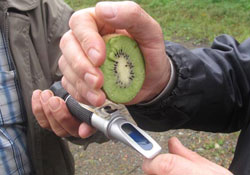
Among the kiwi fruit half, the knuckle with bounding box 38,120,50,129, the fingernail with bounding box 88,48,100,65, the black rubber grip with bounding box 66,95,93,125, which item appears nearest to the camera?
the fingernail with bounding box 88,48,100,65

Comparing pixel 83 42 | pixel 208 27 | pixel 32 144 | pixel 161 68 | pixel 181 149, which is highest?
pixel 83 42

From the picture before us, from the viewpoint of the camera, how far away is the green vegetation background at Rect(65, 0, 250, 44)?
18.9 ft

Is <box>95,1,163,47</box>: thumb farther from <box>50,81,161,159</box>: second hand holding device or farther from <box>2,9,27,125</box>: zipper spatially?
<box>2,9,27,125</box>: zipper

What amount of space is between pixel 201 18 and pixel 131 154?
4.28 metres

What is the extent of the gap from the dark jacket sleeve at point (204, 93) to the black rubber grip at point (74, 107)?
29 cm

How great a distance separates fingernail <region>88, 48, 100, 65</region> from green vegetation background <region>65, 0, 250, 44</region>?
4679 millimetres

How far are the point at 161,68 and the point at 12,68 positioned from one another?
965 millimetres

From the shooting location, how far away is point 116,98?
125cm

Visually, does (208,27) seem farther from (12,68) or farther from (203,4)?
(12,68)

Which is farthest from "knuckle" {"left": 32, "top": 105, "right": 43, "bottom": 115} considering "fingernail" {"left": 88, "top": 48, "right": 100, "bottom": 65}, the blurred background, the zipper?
the blurred background

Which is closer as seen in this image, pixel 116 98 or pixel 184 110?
pixel 116 98

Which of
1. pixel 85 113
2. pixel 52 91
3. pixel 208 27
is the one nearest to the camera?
pixel 85 113

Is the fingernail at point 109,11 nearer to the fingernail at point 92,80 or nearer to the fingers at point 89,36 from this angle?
the fingers at point 89,36

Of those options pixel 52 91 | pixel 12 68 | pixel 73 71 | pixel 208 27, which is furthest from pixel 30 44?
pixel 208 27
